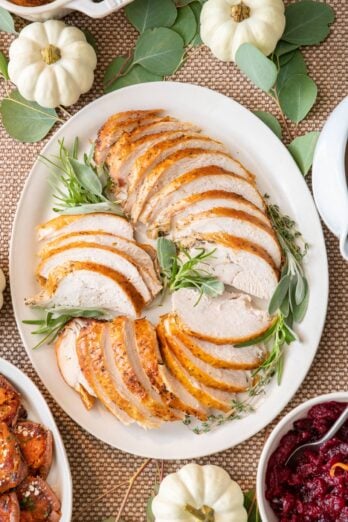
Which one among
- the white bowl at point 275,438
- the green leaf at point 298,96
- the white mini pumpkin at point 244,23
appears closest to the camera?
the white bowl at point 275,438

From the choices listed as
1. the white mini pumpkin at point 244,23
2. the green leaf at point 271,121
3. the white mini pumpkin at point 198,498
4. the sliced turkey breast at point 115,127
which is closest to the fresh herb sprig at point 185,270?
the sliced turkey breast at point 115,127

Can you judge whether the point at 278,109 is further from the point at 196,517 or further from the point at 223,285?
the point at 196,517

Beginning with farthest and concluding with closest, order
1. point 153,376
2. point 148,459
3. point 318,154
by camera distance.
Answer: point 148,459 → point 153,376 → point 318,154

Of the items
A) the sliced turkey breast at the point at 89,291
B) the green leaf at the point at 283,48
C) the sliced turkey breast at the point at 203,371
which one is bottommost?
the sliced turkey breast at the point at 203,371

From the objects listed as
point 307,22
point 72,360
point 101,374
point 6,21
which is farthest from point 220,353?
point 6,21

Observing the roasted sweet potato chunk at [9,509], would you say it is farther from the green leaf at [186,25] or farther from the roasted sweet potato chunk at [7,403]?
the green leaf at [186,25]

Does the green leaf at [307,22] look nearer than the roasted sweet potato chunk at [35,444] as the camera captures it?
No

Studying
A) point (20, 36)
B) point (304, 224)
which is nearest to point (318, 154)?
point (304, 224)
